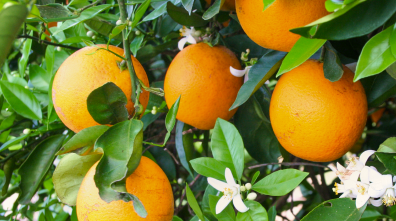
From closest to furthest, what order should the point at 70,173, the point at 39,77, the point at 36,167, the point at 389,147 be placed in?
the point at 389,147 → the point at 70,173 → the point at 36,167 → the point at 39,77

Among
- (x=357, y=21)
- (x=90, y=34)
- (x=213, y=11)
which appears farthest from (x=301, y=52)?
(x=90, y=34)

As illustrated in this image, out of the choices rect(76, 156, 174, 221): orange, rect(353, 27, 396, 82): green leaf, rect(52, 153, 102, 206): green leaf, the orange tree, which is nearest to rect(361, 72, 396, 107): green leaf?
the orange tree

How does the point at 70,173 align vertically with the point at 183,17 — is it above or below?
below

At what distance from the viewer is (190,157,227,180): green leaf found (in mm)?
617

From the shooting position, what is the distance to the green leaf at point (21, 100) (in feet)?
2.74

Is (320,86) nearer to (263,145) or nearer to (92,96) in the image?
(263,145)

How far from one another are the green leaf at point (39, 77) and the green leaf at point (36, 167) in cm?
18

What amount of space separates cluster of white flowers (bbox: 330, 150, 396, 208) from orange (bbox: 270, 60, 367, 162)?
0.04 meters

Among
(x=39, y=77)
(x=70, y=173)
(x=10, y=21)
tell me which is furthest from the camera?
(x=39, y=77)

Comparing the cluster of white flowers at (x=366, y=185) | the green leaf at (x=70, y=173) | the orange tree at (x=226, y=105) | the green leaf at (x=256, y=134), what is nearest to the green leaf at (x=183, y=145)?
the orange tree at (x=226, y=105)

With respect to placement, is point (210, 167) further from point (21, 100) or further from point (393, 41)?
point (21, 100)

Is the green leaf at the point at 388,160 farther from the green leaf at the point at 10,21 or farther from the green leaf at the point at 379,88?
the green leaf at the point at 10,21

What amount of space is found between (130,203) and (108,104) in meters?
0.18

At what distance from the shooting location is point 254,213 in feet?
1.84
